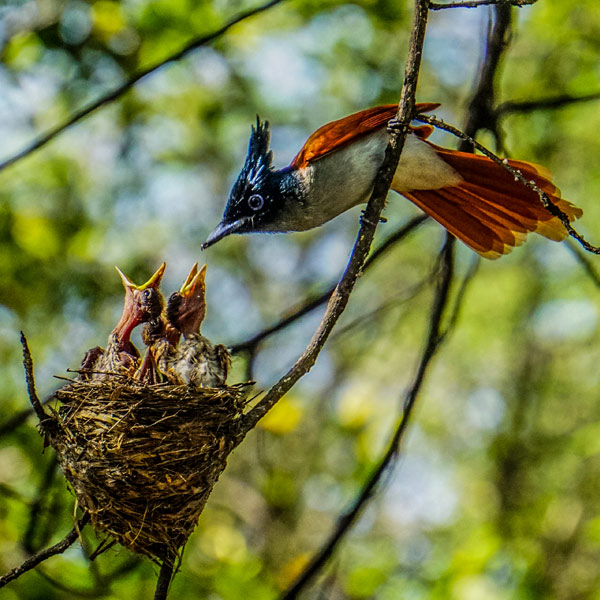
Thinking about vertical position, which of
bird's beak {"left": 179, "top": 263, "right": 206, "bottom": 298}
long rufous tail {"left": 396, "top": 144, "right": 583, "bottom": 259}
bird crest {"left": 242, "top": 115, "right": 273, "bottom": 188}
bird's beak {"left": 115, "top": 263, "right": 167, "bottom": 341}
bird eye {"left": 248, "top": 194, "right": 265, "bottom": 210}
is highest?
long rufous tail {"left": 396, "top": 144, "right": 583, "bottom": 259}

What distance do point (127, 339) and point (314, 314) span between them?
1.00 m

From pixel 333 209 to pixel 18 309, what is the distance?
→ 3566 millimetres

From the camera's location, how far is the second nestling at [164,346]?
3.31 meters

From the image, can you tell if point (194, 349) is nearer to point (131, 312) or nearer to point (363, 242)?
point (131, 312)

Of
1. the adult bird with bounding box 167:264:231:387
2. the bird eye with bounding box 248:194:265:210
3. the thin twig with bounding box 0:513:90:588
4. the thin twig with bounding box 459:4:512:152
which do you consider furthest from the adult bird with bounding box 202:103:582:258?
the thin twig with bounding box 0:513:90:588

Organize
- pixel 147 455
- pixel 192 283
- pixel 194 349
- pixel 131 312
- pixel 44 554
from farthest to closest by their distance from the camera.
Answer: pixel 192 283 < pixel 131 312 < pixel 194 349 < pixel 147 455 < pixel 44 554

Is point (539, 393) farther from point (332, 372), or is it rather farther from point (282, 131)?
point (282, 131)

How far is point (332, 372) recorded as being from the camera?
1156 cm

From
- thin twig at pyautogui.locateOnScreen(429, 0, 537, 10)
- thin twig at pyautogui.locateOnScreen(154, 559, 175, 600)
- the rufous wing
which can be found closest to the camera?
thin twig at pyautogui.locateOnScreen(429, 0, 537, 10)

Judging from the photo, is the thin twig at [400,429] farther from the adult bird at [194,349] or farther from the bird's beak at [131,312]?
the bird's beak at [131,312]

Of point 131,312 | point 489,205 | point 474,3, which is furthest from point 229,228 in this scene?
point 474,3

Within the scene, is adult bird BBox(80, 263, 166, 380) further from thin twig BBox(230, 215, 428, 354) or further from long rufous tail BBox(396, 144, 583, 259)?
long rufous tail BBox(396, 144, 583, 259)

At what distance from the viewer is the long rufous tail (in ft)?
11.2

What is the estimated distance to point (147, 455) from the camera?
9.04 feet
